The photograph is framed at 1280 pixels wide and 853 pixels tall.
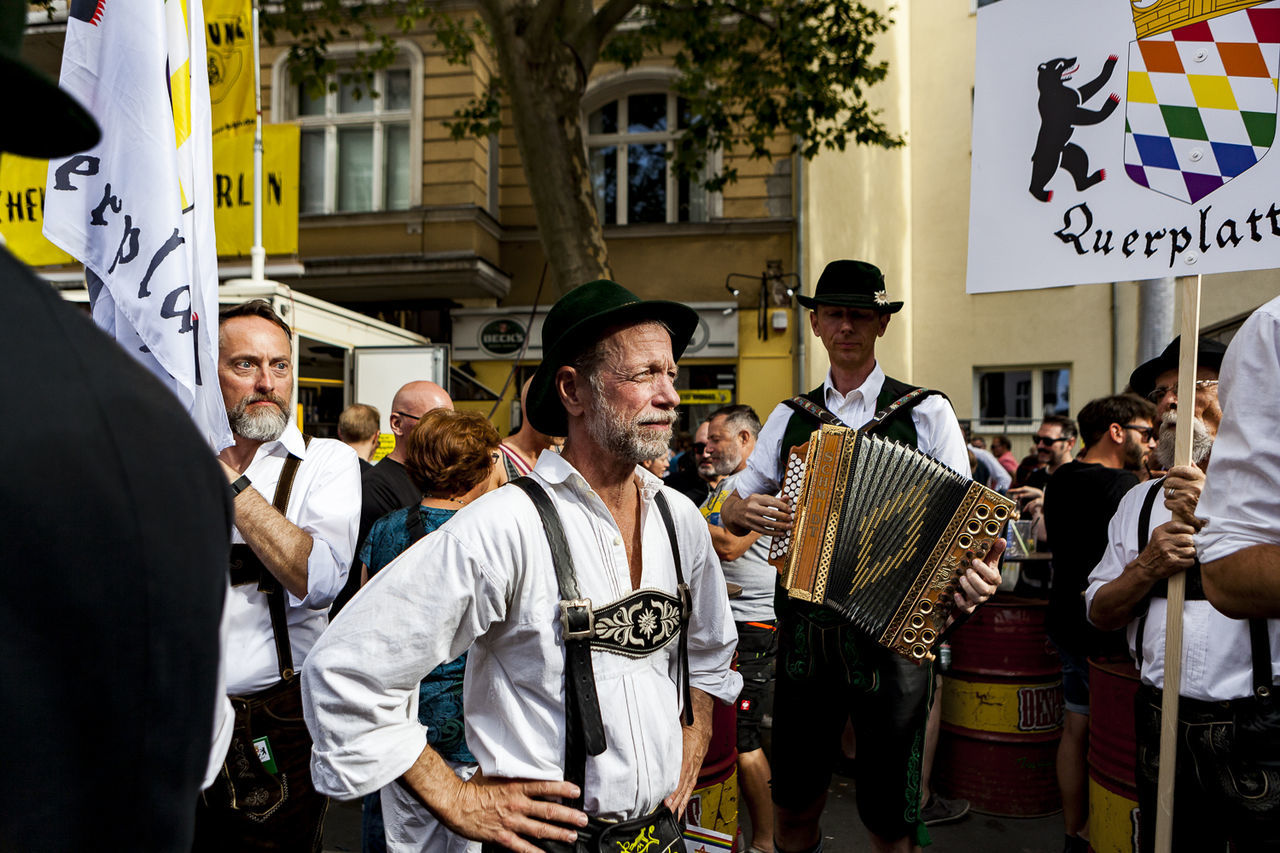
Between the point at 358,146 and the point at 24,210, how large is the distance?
7679 mm

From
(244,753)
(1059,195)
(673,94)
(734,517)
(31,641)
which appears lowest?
(244,753)

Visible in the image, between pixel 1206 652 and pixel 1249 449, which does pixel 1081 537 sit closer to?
pixel 1206 652

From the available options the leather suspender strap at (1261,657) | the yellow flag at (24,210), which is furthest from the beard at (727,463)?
the yellow flag at (24,210)

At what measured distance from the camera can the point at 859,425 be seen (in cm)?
330

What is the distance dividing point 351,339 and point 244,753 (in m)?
7.12

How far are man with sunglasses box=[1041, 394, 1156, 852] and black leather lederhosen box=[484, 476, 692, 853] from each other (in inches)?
114

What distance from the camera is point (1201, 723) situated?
2.30 metres

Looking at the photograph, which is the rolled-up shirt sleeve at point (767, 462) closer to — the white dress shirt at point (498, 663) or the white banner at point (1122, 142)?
the white banner at point (1122, 142)

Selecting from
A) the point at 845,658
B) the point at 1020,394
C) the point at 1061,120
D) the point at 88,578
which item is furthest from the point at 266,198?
the point at 1020,394

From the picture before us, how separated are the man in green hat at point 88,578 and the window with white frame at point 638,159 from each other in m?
14.3

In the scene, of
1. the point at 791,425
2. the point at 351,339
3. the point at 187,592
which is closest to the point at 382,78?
the point at 351,339

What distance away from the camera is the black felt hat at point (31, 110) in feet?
1.98

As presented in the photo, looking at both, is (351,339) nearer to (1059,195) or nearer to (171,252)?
(171,252)

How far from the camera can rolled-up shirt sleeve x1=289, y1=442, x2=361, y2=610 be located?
247cm
